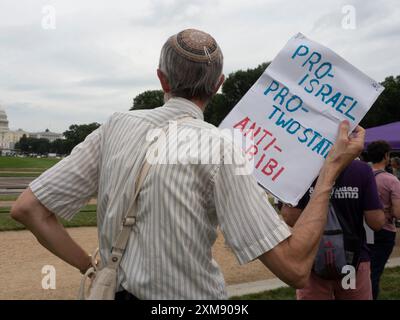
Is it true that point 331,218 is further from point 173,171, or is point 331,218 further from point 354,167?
point 173,171

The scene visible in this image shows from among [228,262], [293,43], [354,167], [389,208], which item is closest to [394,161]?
[228,262]

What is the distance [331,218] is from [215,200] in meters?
2.02

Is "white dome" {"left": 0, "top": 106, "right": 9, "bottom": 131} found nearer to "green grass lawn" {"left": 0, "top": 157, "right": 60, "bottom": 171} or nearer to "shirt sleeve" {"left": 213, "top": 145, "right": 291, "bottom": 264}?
"green grass lawn" {"left": 0, "top": 157, "right": 60, "bottom": 171}

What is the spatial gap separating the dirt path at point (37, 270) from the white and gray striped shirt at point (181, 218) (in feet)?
15.6

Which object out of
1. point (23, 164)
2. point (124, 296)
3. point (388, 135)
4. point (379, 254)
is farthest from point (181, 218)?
point (23, 164)

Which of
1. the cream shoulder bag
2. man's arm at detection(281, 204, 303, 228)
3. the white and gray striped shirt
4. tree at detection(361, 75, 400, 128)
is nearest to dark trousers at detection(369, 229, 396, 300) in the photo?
man's arm at detection(281, 204, 303, 228)

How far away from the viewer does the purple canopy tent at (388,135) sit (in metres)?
12.3

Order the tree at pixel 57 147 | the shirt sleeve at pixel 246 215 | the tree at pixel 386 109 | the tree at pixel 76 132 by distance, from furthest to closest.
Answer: the tree at pixel 57 147 → the tree at pixel 76 132 → the tree at pixel 386 109 → the shirt sleeve at pixel 246 215

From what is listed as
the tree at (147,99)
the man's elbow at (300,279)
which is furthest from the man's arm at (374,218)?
the tree at (147,99)

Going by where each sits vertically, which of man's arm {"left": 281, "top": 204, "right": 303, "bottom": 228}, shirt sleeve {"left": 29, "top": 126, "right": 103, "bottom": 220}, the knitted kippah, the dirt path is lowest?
the dirt path

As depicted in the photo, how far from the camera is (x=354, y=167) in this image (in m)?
3.52

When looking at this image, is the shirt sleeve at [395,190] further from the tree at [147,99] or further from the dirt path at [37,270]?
the tree at [147,99]

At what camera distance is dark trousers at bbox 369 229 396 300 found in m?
4.76

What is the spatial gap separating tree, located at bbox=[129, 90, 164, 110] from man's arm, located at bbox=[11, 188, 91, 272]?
214 feet
